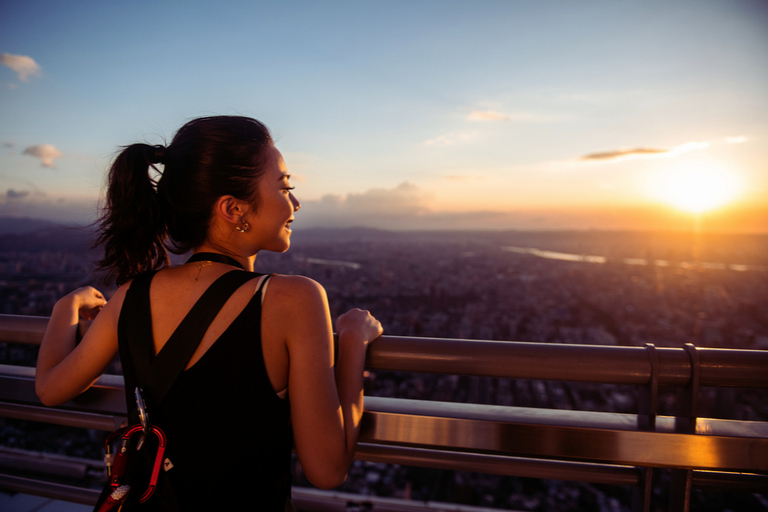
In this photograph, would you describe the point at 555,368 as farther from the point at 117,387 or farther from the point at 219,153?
the point at 117,387

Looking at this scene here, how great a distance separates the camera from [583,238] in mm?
28734

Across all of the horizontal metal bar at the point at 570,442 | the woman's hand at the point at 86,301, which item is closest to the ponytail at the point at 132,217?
the woman's hand at the point at 86,301

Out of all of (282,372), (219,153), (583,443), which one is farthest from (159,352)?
(583,443)

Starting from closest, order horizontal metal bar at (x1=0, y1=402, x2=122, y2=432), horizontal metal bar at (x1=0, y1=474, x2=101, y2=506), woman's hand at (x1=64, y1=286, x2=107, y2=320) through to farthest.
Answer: woman's hand at (x1=64, y1=286, x2=107, y2=320), horizontal metal bar at (x1=0, y1=402, x2=122, y2=432), horizontal metal bar at (x1=0, y1=474, x2=101, y2=506)

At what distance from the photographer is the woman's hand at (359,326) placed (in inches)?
40.8

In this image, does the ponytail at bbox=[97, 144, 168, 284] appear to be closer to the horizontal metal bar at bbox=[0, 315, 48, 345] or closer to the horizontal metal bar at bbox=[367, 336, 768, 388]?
the horizontal metal bar at bbox=[0, 315, 48, 345]

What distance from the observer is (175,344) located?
2.97 ft

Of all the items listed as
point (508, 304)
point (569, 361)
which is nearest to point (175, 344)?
point (569, 361)

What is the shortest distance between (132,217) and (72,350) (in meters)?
0.46

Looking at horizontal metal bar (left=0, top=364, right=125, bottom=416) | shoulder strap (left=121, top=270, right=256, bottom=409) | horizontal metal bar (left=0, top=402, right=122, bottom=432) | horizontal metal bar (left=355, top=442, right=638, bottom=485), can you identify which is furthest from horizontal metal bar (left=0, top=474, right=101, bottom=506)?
horizontal metal bar (left=355, top=442, right=638, bottom=485)

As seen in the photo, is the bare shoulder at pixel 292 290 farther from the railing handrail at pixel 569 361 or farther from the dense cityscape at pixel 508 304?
the dense cityscape at pixel 508 304

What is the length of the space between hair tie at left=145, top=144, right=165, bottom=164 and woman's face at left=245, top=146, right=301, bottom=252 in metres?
0.27

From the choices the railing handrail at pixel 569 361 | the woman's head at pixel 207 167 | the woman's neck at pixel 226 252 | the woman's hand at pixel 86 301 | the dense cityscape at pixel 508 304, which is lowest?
the dense cityscape at pixel 508 304

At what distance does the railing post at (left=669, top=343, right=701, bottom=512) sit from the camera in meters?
0.99
